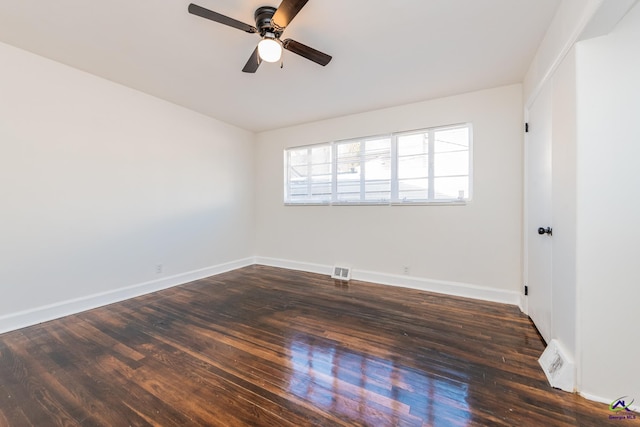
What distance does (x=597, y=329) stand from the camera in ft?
4.72

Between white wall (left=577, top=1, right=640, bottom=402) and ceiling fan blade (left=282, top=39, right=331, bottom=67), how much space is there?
170cm

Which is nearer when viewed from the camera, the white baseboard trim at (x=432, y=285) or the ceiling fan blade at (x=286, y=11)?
the ceiling fan blade at (x=286, y=11)

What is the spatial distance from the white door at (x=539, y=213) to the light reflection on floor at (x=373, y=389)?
1154 mm

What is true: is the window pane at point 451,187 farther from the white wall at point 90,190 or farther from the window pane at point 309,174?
the white wall at point 90,190

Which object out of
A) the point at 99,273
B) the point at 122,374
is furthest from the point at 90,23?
the point at 122,374

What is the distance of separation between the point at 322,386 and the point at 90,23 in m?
3.24

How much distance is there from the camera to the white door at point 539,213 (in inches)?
79.2

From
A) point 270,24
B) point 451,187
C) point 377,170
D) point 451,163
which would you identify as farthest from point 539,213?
point 270,24

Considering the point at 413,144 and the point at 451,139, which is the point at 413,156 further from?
the point at 451,139

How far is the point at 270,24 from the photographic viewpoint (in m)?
1.83

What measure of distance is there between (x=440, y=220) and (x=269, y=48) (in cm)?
280

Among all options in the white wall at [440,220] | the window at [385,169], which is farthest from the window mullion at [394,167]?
the white wall at [440,220]

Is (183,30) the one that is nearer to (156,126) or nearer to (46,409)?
(156,126)

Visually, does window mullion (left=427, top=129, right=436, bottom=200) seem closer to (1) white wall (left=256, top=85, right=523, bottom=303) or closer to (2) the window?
(2) the window
